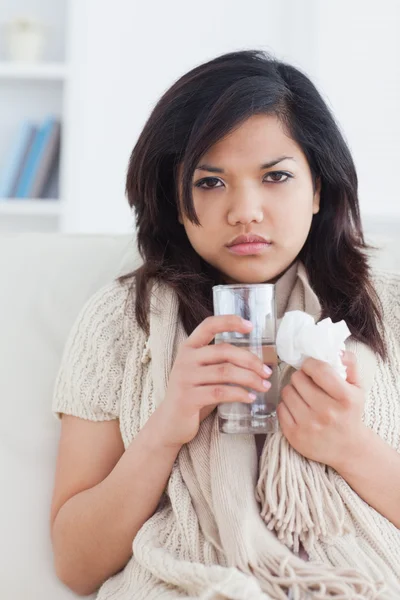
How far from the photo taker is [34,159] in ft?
10.2

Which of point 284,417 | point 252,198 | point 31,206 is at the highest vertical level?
point 31,206

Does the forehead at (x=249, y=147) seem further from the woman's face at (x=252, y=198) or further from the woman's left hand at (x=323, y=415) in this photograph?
the woman's left hand at (x=323, y=415)

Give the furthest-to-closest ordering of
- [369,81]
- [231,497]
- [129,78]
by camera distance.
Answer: [129,78]
[369,81]
[231,497]

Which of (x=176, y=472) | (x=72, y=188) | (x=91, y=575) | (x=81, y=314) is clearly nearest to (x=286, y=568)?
(x=176, y=472)

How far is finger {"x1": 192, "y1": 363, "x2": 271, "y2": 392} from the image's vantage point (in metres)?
1.00

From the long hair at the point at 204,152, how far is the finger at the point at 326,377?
20 cm

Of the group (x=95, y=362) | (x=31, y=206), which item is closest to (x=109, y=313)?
(x=95, y=362)

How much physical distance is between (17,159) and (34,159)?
6cm

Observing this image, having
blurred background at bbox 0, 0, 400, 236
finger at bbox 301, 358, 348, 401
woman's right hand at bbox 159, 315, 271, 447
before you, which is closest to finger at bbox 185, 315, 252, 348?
woman's right hand at bbox 159, 315, 271, 447

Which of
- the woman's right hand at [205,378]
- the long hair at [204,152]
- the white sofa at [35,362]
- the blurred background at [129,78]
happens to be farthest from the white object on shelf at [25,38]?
the woman's right hand at [205,378]

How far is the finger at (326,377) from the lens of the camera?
3.40ft

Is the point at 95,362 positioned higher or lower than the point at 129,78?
lower

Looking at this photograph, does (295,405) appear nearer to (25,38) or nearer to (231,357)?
(231,357)

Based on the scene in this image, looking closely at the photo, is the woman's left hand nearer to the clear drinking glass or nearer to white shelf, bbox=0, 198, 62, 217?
the clear drinking glass
